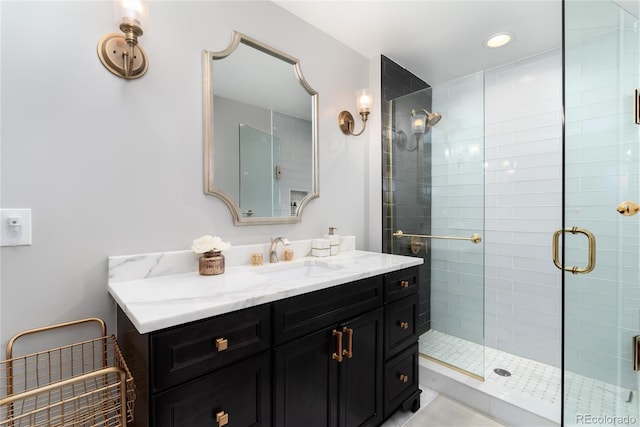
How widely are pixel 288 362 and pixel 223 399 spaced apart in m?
0.25

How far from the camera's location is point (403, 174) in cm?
234

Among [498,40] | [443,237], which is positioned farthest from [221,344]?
[498,40]

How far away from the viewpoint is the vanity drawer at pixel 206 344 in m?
0.80

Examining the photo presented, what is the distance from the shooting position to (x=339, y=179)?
206 cm

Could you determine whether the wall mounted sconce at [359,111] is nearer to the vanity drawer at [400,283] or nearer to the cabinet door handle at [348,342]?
the vanity drawer at [400,283]

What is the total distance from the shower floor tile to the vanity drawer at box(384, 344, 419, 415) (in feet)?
1.62

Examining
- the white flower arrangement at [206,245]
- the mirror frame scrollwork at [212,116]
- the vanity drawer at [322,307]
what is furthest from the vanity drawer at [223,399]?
the mirror frame scrollwork at [212,116]

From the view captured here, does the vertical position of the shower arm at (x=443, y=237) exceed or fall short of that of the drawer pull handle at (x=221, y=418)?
it exceeds it

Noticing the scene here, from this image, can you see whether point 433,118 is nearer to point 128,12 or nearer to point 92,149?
point 128,12

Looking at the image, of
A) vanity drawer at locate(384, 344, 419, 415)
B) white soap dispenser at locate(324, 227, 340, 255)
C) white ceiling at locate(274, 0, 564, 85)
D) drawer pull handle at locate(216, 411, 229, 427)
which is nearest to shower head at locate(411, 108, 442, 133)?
white ceiling at locate(274, 0, 564, 85)

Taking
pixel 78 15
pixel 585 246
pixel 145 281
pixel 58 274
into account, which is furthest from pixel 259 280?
pixel 585 246

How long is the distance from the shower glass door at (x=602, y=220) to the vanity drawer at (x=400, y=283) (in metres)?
0.68

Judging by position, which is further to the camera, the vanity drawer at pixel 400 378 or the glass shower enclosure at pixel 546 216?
the vanity drawer at pixel 400 378

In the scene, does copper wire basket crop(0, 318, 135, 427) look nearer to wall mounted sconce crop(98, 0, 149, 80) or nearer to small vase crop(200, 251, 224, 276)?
small vase crop(200, 251, 224, 276)
